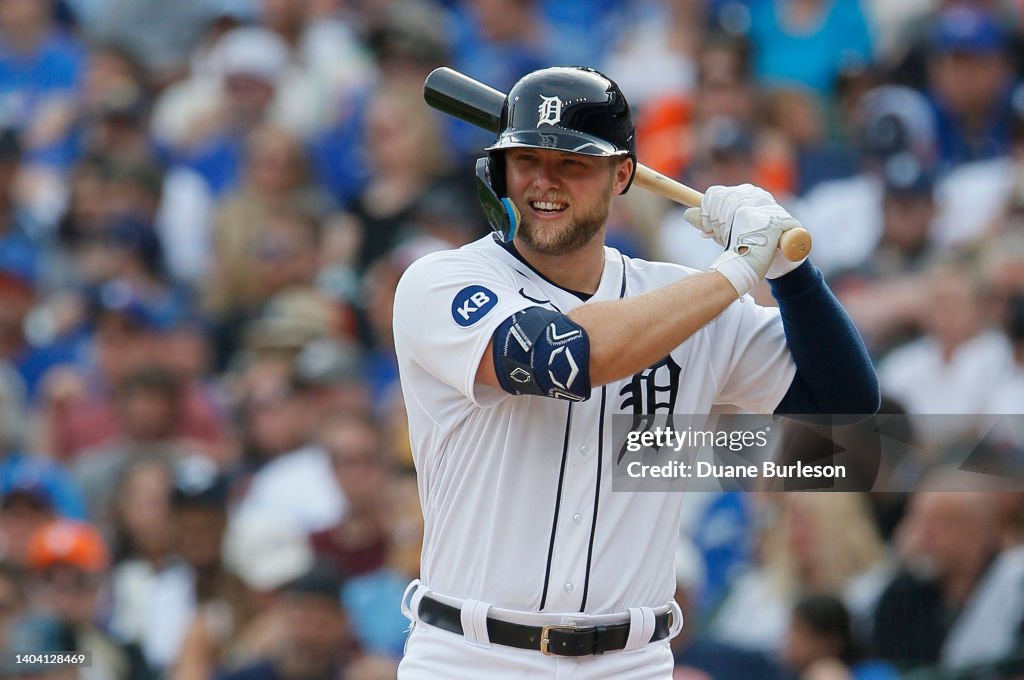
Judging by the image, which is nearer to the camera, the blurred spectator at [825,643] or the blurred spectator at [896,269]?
the blurred spectator at [825,643]

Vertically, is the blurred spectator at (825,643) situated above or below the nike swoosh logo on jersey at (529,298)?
below

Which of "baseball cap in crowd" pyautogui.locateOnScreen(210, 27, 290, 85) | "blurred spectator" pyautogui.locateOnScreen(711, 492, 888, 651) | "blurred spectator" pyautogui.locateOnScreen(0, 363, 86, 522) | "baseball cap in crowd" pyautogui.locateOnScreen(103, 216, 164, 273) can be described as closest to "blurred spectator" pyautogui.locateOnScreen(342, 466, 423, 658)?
"blurred spectator" pyautogui.locateOnScreen(711, 492, 888, 651)

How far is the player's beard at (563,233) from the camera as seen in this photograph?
3309 mm

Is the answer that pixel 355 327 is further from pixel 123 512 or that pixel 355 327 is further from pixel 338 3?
pixel 338 3

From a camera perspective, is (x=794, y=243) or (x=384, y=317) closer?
(x=794, y=243)

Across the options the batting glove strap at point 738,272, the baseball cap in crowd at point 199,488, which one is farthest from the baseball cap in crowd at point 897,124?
the batting glove strap at point 738,272

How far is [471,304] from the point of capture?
320cm

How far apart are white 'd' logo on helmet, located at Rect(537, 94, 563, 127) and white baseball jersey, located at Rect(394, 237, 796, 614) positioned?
308 mm

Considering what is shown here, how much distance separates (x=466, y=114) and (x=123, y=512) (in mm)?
3564

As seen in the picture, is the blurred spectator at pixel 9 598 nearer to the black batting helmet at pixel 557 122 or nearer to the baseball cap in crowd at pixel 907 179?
the black batting helmet at pixel 557 122

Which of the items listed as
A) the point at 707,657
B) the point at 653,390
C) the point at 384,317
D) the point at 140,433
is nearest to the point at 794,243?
the point at 653,390

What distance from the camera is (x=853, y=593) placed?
5.33m

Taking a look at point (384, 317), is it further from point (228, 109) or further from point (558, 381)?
point (558, 381)

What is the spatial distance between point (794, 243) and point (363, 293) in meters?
4.33
